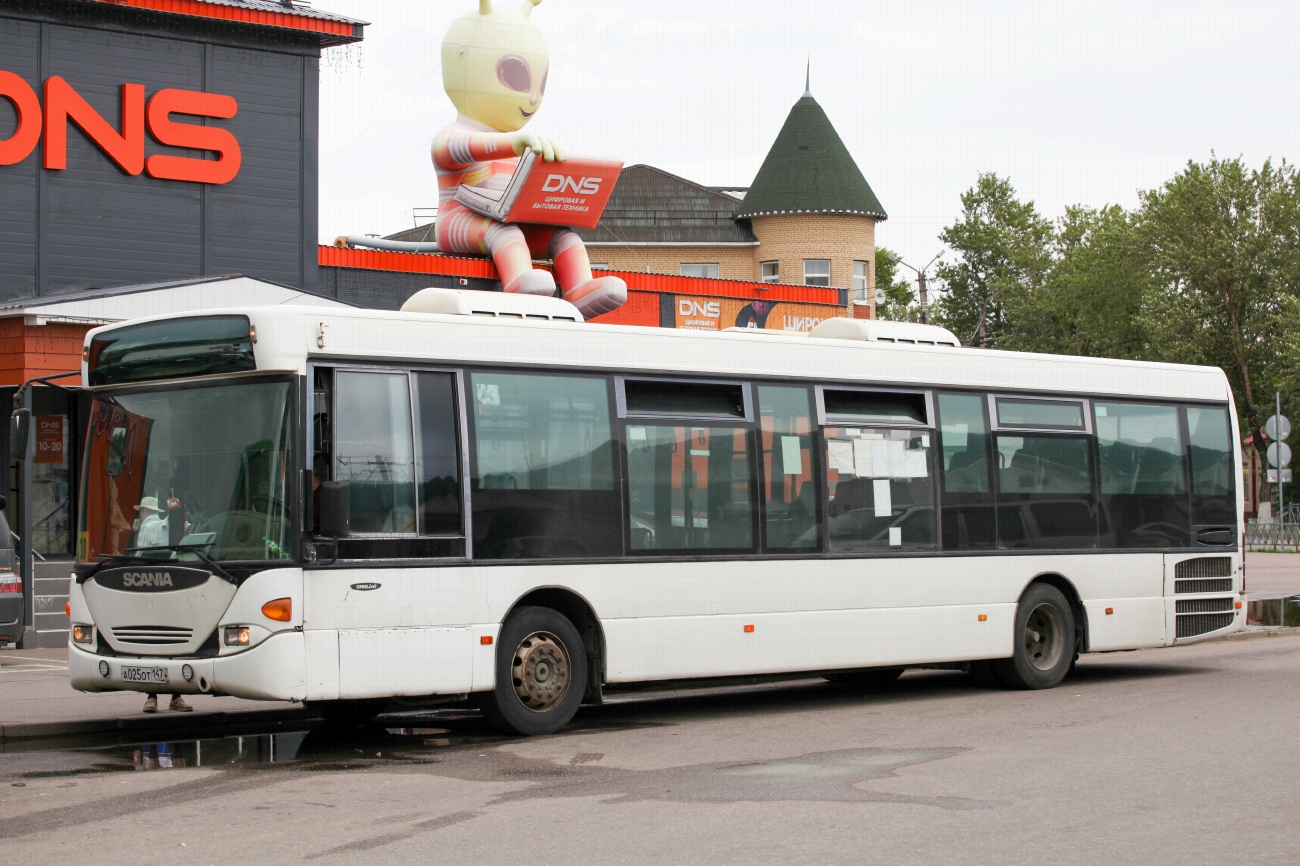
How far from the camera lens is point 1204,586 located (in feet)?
52.7

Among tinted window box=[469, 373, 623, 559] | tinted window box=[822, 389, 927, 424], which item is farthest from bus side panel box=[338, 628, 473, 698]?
tinted window box=[822, 389, 927, 424]

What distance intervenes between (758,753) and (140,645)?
406 cm

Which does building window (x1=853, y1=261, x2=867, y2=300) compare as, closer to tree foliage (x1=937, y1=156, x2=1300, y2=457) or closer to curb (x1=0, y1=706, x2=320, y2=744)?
tree foliage (x1=937, y1=156, x2=1300, y2=457)

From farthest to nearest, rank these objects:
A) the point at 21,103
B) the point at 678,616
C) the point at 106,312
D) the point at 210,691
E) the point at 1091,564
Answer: the point at 21,103 < the point at 106,312 < the point at 1091,564 < the point at 678,616 < the point at 210,691

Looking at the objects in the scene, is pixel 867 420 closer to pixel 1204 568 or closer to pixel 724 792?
pixel 1204 568

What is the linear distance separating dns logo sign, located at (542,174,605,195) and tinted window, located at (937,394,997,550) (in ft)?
48.7

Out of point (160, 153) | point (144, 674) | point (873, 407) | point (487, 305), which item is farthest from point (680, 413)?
point (160, 153)

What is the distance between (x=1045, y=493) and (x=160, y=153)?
13042mm

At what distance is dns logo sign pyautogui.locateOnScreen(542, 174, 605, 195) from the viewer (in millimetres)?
28094

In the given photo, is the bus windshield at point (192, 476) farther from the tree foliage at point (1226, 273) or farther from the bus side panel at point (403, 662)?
the tree foliage at point (1226, 273)

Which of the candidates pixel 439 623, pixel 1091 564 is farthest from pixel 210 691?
pixel 1091 564

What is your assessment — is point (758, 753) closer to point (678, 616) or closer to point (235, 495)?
point (678, 616)

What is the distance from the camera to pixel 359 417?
34.9 ft

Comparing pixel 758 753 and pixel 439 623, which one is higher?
pixel 439 623
